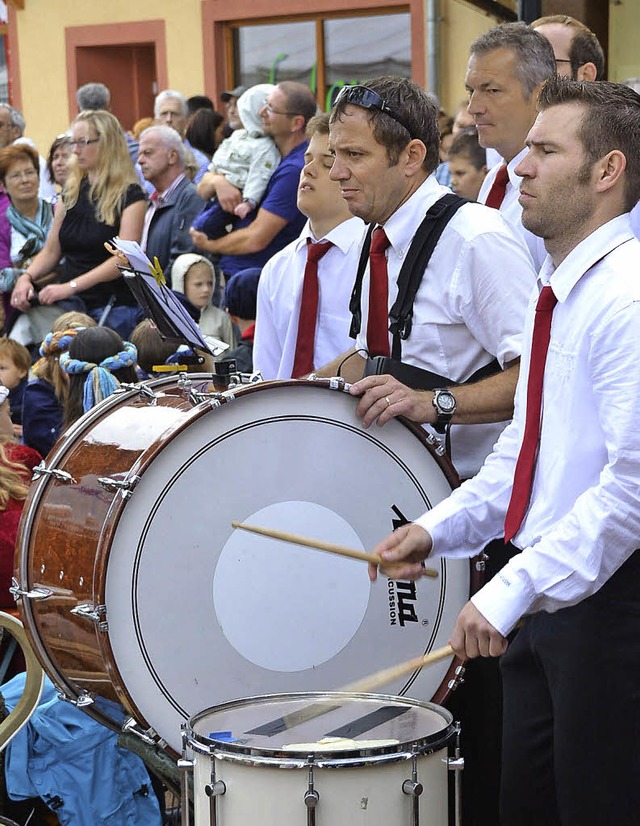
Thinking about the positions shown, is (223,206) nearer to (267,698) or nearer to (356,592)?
(356,592)

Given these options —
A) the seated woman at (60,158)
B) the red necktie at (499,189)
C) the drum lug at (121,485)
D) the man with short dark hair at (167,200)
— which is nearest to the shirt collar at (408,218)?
the red necktie at (499,189)

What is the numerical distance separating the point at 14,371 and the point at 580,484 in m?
4.35

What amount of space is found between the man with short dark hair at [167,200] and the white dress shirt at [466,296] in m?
3.97

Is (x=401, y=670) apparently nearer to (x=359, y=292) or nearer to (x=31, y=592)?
(x=31, y=592)

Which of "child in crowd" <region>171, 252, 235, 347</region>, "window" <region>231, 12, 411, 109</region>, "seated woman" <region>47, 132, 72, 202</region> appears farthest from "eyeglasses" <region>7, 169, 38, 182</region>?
"window" <region>231, 12, 411, 109</region>

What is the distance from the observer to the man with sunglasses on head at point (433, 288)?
319 centimetres

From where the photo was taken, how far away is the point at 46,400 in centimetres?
556

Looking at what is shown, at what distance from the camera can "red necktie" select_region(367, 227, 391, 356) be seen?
3.40 meters

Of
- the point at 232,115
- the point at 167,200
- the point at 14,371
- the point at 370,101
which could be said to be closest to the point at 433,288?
the point at 370,101

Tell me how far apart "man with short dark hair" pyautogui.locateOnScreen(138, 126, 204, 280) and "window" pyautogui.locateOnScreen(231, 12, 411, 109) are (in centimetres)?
476

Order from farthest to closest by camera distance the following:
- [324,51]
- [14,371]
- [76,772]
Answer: [324,51]
[14,371]
[76,772]

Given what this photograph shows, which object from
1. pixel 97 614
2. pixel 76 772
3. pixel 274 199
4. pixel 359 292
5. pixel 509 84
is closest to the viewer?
pixel 97 614

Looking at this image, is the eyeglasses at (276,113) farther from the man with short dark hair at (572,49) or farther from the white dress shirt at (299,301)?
the white dress shirt at (299,301)

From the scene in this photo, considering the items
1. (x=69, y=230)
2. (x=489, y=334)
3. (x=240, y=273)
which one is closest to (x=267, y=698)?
(x=489, y=334)
